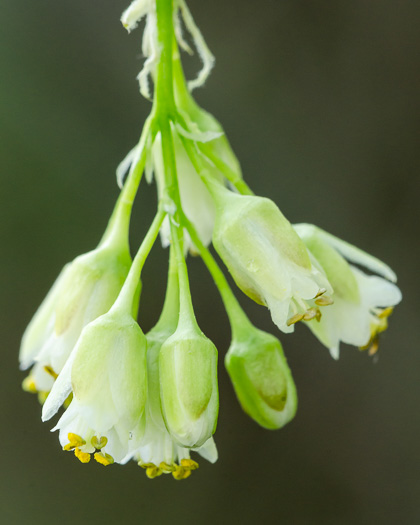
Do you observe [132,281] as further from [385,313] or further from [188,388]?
[385,313]

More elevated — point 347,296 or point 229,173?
point 229,173

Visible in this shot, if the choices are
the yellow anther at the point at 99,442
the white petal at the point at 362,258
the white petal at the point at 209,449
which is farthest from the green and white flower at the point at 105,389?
the white petal at the point at 362,258

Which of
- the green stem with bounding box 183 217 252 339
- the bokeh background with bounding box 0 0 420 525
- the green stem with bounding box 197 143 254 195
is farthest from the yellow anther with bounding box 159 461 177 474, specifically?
the bokeh background with bounding box 0 0 420 525

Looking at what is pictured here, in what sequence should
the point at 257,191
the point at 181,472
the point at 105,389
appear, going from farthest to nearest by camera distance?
1. the point at 257,191
2. the point at 181,472
3. the point at 105,389

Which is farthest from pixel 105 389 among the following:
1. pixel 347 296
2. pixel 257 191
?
pixel 257 191

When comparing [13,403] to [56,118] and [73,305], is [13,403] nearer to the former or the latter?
[56,118]

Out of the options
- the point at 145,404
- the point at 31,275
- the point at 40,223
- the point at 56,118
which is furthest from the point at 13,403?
the point at 145,404

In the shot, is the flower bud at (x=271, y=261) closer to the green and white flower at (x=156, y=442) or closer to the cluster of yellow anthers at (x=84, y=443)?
the green and white flower at (x=156, y=442)

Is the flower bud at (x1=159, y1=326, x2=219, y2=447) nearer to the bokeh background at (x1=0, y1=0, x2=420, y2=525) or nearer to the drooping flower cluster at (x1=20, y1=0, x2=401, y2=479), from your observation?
the drooping flower cluster at (x1=20, y1=0, x2=401, y2=479)

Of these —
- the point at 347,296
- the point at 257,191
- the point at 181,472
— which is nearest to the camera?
the point at 181,472
